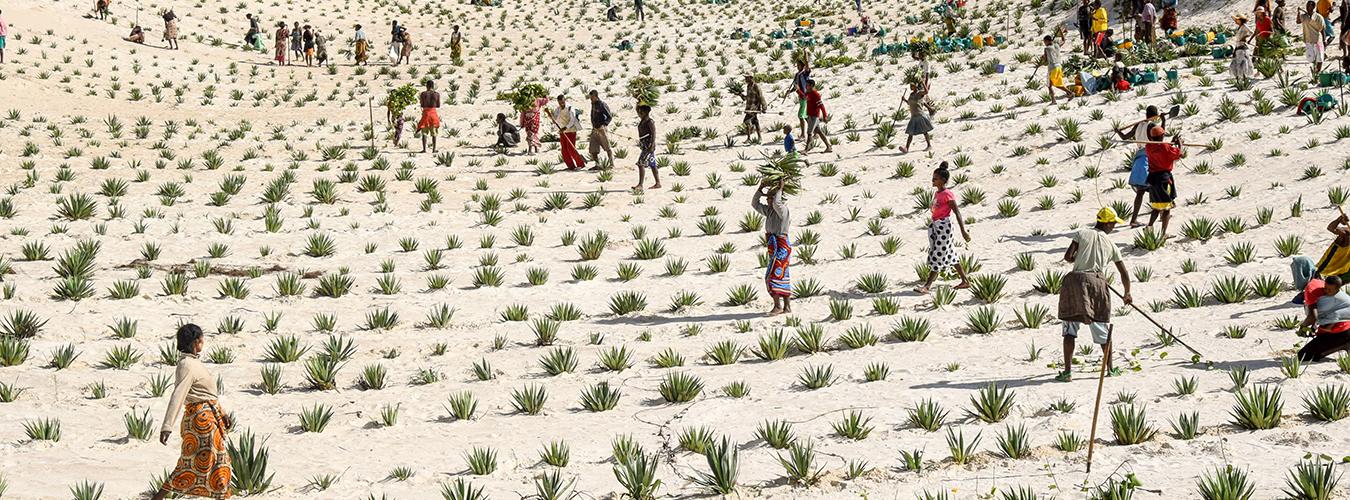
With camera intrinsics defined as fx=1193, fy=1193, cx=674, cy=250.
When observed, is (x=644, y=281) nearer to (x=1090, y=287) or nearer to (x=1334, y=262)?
(x=1090, y=287)

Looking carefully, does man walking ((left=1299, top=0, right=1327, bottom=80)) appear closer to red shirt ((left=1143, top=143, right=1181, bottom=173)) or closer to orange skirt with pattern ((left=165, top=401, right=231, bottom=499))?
red shirt ((left=1143, top=143, right=1181, bottom=173))

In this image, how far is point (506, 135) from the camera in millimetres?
24625

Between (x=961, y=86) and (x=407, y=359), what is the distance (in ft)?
63.3

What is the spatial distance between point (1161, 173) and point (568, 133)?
37.4 feet

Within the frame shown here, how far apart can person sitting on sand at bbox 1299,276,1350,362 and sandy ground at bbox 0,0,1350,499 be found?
0.16 m

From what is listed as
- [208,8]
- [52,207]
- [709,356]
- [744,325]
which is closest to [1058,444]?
[709,356]

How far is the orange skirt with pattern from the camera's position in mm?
7098

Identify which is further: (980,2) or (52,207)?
(980,2)

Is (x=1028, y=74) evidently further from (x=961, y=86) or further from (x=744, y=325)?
(x=744, y=325)

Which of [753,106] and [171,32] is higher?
[171,32]

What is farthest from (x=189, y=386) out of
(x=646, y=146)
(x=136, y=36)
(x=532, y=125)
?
(x=136, y=36)

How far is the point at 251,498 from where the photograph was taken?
750 cm

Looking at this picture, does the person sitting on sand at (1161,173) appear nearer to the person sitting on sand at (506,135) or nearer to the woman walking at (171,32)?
the person sitting on sand at (506,135)

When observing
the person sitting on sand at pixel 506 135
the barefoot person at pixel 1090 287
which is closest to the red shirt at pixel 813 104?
the person sitting on sand at pixel 506 135
